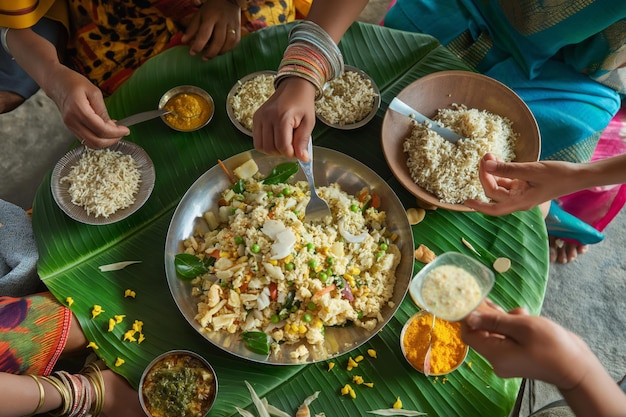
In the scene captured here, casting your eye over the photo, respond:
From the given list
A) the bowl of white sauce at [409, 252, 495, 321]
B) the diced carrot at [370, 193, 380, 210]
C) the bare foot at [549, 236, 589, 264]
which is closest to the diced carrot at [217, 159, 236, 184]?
the diced carrot at [370, 193, 380, 210]

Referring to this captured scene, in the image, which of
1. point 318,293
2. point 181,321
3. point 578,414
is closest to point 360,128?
point 318,293

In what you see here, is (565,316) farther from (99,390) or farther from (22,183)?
(22,183)

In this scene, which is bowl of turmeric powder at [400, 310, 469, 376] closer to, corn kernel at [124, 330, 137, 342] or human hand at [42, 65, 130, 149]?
corn kernel at [124, 330, 137, 342]

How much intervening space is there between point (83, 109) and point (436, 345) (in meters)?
1.63

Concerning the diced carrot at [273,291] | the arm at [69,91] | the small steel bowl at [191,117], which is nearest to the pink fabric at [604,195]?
the diced carrot at [273,291]

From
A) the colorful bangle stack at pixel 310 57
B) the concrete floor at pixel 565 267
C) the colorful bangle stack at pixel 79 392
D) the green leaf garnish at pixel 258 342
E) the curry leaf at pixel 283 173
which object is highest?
the colorful bangle stack at pixel 310 57

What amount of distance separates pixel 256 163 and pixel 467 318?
1.07m

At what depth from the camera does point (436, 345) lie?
1812 millimetres

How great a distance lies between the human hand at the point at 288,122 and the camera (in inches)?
68.3

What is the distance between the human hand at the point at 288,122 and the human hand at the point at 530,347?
2.69 ft

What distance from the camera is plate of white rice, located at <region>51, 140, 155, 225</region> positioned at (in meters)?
1.99

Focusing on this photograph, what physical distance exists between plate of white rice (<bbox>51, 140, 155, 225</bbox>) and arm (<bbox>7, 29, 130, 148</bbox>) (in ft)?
0.30

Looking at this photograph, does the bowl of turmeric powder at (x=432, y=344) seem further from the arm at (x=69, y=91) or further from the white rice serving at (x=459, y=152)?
the arm at (x=69, y=91)

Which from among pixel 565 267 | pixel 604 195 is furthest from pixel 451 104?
pixel 565 267
